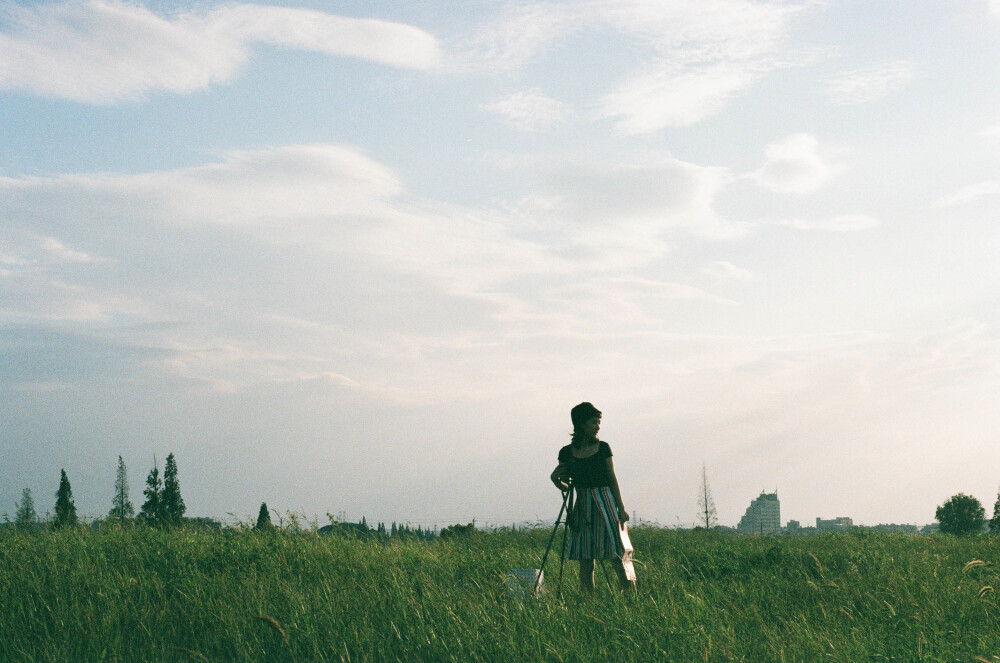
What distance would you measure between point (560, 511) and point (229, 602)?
3.70m

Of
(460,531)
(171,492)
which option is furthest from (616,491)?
(171,492)

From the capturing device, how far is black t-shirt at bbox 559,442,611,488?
912 cm

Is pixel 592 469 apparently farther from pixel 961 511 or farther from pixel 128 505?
pixel 961 511

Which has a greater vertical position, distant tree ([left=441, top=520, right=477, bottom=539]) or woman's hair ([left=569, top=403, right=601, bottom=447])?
woman's hair ([left=569, top=403, right=601, bottom=447])

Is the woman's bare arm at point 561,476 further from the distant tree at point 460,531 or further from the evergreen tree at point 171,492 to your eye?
the evergreen tree at point 171,492

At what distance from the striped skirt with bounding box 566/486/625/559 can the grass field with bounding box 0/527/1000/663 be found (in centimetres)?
47

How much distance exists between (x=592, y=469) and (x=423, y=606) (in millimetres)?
3050

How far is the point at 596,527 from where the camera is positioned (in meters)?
8.91

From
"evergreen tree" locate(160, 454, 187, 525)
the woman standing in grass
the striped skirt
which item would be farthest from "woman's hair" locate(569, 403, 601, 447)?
"evergreen tree" locate(160, 454, 187, 525)

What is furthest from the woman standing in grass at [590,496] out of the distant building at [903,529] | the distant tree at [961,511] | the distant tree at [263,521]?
the distant tree at [961,511]

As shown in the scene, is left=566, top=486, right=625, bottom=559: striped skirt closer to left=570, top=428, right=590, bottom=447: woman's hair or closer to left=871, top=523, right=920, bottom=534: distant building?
left=570, top=428, right=590, bottom=447: woman's hair

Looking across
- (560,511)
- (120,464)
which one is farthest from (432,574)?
(120,464)

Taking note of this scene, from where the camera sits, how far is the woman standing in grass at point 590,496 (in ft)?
28.9

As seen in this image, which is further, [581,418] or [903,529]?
[903,529]
